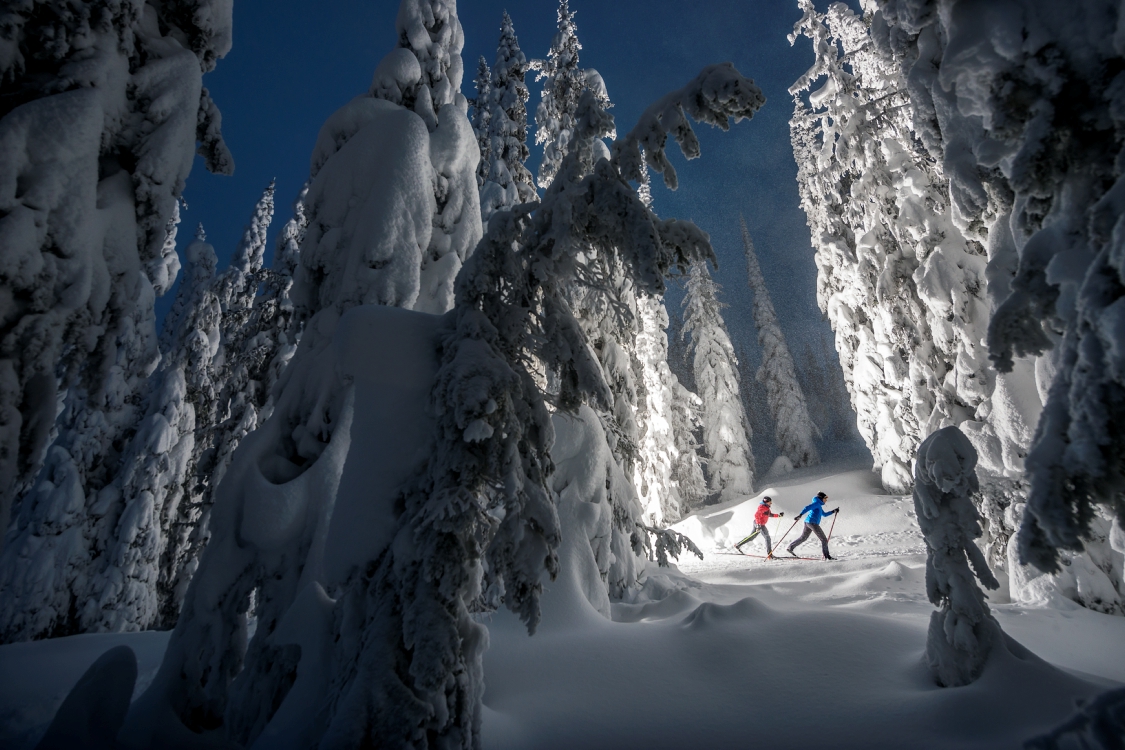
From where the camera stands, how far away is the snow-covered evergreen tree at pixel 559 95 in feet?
43.5

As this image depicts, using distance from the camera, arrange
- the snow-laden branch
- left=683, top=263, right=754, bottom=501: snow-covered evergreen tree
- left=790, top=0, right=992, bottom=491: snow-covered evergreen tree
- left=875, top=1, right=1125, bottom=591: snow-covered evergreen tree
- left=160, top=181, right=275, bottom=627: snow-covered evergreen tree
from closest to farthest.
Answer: left=875, top=1, right=1125, bottom=591: snow-covered evergreen tree → the snow-laden branch → left=790, top=0, right=992, bottom=491: snow-covered evergreen tree → left=160, top=181, right=275, bottom=627: snow-covered evergreen tree → left=683, top=263, right=754, bottom=501: snow-covered evergreen tree

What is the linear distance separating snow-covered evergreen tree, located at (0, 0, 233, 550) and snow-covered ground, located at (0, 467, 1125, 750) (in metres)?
4.41

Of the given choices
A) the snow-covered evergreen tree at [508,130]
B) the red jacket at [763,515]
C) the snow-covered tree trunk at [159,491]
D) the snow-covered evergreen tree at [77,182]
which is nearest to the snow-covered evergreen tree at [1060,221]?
the snow-covered evergreen tree at [77,182]

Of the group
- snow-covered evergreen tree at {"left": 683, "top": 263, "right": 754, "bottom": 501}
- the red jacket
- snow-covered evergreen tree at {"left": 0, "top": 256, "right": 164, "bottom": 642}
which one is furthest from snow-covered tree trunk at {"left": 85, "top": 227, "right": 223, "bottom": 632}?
snow-covered evergreen tree at {"left": 683, "top": 263, "right": 754, "bottom": 501}

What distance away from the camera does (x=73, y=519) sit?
15.5m

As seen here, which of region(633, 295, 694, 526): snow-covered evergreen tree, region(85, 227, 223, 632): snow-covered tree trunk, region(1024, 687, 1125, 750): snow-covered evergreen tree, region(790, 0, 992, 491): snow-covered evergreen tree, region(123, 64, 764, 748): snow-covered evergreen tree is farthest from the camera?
region(633, 295, 694, 526): snow-covered evergreen tree

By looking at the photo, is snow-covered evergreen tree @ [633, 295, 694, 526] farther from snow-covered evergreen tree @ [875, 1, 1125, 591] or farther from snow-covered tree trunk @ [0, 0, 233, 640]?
snow-covered evergreen tree @ [875, 1, 1125, 591]

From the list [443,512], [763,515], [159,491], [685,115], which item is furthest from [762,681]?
[159,491]

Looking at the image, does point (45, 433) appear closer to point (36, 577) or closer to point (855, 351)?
point (36, 577)

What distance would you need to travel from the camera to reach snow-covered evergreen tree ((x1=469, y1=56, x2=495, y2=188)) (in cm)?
1428

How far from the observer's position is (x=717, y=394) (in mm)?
26641

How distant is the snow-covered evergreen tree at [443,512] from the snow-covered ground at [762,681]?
0.98 metres

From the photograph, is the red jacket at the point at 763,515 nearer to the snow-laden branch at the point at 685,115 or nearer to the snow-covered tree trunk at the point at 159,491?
the snow-laden branch at the point at 685,115

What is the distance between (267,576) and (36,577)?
17.1 metres
